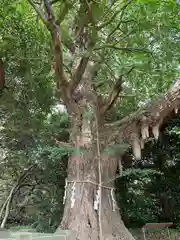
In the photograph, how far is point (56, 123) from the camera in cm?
Result: 643

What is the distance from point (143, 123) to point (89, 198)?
157 cm

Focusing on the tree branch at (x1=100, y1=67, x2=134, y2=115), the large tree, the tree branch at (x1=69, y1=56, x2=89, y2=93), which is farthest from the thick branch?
the tree branch at (x1=69, y1=56, x2=89, y2=93)

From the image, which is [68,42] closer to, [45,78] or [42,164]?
[45,78]

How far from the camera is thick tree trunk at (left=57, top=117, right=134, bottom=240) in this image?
4.04 m

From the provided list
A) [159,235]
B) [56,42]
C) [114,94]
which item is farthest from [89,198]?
[56,42]

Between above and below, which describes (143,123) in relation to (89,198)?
above

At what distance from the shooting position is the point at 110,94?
16.2 ft

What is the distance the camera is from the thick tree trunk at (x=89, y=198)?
159 inches

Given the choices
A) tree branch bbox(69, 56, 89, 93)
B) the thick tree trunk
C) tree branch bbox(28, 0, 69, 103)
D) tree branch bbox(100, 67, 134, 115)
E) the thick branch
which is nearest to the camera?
tree branch bbox(28, 0, 69, 103)

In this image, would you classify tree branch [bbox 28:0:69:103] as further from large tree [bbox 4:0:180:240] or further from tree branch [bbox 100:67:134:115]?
tree branch [bbox 100:67:134:115]

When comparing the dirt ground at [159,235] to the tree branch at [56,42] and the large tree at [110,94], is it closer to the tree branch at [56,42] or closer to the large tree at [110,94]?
the large tree at [110,94]

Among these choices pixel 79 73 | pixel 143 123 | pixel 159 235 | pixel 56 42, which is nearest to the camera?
pixel 56 42

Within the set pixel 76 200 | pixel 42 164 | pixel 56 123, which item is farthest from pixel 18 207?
pixel 76 200

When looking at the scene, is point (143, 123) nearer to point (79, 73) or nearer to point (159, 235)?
point (79, 73)
